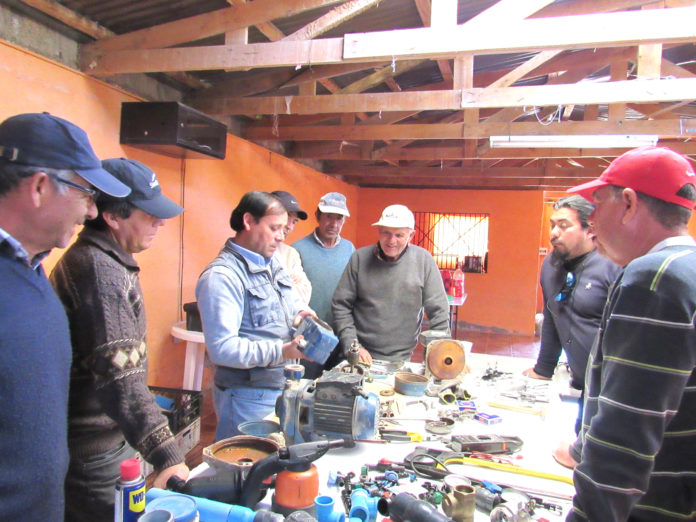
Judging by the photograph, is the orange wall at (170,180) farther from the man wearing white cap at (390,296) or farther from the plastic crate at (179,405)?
the man wearing white cap at (390,296)

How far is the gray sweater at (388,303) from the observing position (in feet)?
9.37

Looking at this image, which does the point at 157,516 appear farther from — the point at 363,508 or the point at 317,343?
the point at 317,343

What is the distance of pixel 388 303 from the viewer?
9.48ft

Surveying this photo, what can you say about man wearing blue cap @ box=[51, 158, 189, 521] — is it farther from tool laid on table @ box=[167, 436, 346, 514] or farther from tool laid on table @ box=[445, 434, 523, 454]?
tool laid on table @ box=[445, 434, 523, 454]

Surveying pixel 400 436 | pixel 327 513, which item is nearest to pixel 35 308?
pixel 327 513

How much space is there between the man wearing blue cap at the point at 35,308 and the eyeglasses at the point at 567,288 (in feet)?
7.90

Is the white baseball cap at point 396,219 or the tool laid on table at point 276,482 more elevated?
the white baseball cap at point 396,219

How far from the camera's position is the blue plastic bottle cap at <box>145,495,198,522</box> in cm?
107

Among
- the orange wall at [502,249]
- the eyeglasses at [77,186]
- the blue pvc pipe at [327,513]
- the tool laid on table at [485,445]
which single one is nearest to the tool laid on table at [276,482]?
the blue pvc pipe at [327,513]

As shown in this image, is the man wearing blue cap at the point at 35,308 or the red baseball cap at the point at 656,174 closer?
the man wearing blue cap at the point at 35,308

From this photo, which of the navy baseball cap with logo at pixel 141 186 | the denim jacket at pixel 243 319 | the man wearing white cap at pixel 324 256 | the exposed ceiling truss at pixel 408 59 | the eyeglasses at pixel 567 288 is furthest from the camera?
the man wearing white cap at pixel 324 256

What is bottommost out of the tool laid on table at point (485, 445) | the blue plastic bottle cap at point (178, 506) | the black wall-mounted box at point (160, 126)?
the tool laid on table at point (485, 445)

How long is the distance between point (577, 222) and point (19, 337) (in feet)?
8.49

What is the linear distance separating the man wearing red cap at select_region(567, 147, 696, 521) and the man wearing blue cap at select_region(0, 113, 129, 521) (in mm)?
1217
